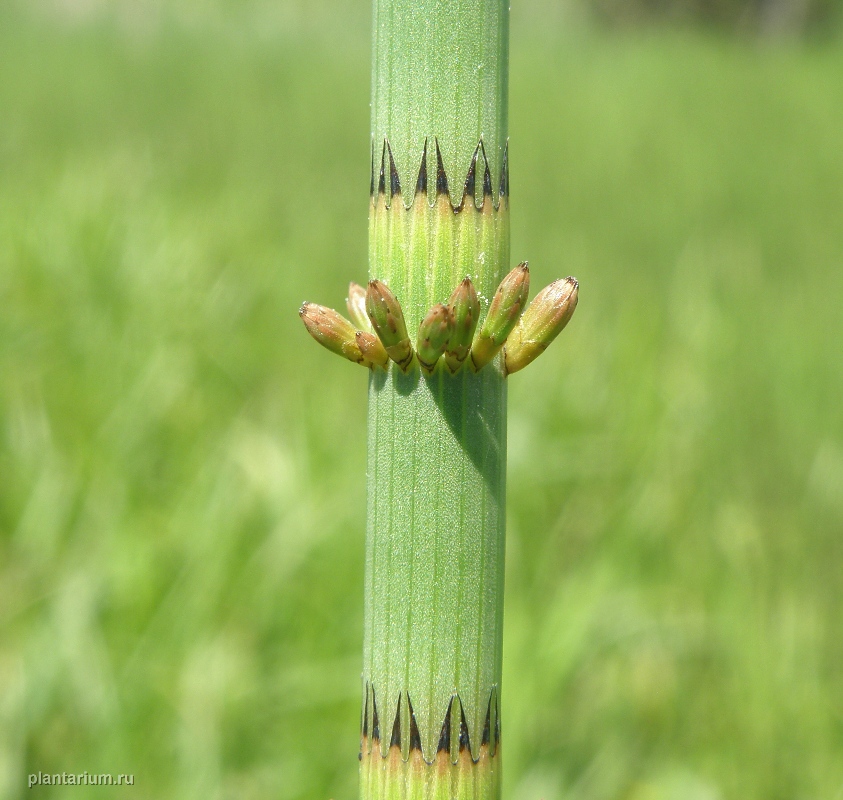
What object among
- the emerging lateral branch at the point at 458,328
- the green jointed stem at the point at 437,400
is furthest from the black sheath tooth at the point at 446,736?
the emerging lateral branch at the point at 458,328

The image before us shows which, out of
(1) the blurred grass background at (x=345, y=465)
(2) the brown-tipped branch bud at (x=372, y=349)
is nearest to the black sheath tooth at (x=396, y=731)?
(2) the brown-tipped branch bud at (x=372, y=349)

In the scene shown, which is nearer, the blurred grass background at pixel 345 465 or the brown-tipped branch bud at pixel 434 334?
the brown-tipped branch bud at pixel 434 334

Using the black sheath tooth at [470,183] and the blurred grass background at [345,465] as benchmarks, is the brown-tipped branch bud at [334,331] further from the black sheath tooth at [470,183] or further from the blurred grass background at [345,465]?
the blurred grass background at [345,465]

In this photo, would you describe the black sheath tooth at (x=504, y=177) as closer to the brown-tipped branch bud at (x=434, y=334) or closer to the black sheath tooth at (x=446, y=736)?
the brown-tipped branch bud at (x=434, y=334)

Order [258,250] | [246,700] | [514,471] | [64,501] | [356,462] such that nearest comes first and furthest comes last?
[246,700], [64,501], [356,462], [514,471], [258,250]

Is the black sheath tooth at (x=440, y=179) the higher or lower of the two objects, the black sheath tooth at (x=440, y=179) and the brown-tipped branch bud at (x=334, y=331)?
the higher

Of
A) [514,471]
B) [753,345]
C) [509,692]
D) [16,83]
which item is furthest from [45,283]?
[16,83]

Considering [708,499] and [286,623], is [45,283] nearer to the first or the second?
[286,623]
